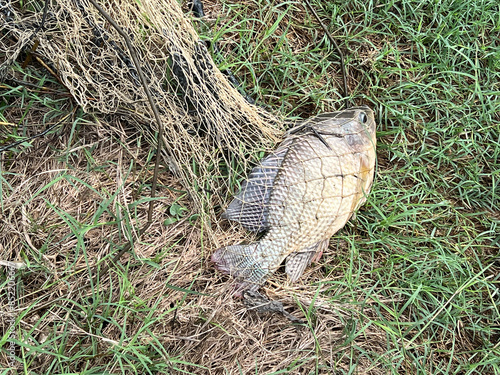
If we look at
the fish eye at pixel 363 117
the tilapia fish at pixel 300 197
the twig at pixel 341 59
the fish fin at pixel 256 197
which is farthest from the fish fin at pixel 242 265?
the twig at pixel 341 59

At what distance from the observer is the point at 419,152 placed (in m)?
2.88

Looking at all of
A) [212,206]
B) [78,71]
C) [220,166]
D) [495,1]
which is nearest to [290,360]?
[212,206]

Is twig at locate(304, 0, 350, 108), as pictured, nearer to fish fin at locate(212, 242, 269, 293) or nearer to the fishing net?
the fishing net

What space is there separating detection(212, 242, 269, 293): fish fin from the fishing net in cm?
29

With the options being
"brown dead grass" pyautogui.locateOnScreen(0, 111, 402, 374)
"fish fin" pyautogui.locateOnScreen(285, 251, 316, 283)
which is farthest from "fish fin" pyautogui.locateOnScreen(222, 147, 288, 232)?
"fish fin" pyautogui.locateOnScreen(285, 251, 316, 283)

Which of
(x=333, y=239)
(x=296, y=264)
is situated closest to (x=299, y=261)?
(x=296, y=264)

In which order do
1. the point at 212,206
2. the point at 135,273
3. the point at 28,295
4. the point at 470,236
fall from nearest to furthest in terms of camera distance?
the point at 28,295 → the point at 135,273 → the point at 212,206 → the point at 470,236

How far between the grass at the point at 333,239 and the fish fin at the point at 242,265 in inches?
3.5

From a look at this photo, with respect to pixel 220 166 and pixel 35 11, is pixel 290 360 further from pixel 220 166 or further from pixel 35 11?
pixel 35 11

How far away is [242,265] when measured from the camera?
239 centimetres

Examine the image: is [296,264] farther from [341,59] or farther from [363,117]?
[341,59]

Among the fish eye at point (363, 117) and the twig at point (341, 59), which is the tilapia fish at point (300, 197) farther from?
the twig at point (341, 59)

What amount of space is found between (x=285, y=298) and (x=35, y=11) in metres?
2.24

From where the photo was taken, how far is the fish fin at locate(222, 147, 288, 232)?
8.10 feet
